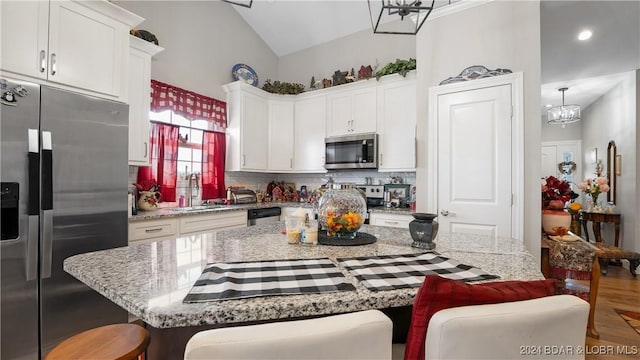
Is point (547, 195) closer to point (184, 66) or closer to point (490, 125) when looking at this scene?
point (490, 125)

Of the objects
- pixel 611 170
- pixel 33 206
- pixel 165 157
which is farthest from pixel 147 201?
pixel 611 170

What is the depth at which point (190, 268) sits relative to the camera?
104 cm

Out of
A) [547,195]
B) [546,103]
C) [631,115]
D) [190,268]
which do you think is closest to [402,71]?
[547,195]

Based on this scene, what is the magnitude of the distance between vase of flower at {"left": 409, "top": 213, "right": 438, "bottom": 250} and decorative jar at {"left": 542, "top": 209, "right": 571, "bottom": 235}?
1.82 meters

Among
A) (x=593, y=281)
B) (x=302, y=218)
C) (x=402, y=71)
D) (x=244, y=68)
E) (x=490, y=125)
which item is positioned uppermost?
(x=244, y=68)

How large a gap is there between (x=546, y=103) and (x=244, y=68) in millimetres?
6300

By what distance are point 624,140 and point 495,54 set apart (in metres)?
3.44

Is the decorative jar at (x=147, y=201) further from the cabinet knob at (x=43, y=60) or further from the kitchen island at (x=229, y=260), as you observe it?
the kitchen island at (x=229, y=260)

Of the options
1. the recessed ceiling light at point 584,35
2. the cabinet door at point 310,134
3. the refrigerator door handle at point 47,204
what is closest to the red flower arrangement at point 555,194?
the recessed ceiling light at point 584,35

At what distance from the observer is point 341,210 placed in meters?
1.50

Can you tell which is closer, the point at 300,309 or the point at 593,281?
the point at 300,309

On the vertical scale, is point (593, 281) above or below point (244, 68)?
below

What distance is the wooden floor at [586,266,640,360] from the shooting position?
82.5 inches

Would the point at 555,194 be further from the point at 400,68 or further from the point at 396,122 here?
the point at 400,68
